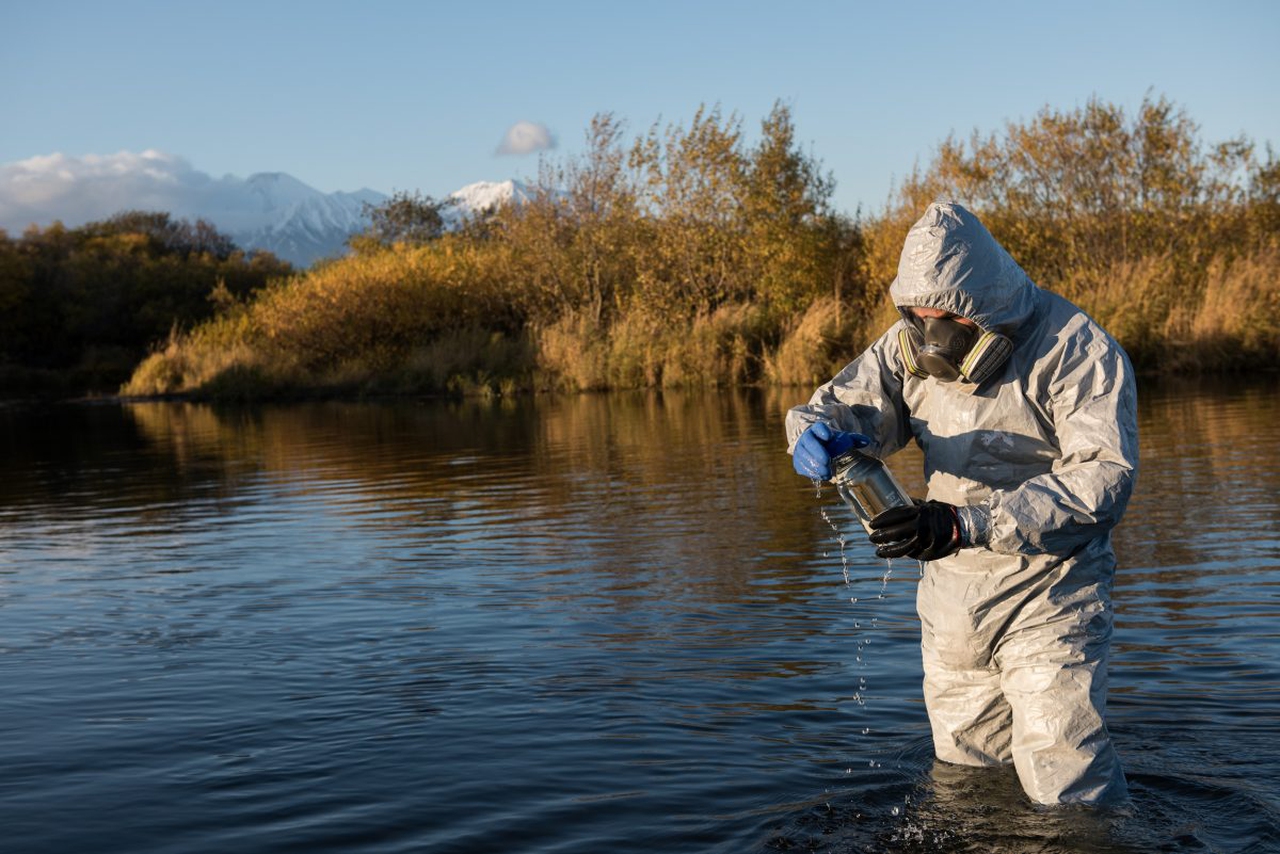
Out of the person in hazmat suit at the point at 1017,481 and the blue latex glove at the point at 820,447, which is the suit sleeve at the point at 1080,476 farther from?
the blue latex glove at the point at 820,447

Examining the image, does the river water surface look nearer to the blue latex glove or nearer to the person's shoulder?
the blue latex glove

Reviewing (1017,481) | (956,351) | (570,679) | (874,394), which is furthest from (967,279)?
(570,679)

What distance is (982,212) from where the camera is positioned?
116ft

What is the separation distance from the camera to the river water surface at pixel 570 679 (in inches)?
207

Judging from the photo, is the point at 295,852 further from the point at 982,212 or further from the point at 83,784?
the point at 982,212

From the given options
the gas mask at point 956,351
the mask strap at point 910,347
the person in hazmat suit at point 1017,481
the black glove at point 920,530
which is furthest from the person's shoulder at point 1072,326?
the black glove at point 920,530

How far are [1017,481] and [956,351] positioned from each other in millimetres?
545

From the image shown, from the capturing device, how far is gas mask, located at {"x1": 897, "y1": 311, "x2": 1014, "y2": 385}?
438 centimetres

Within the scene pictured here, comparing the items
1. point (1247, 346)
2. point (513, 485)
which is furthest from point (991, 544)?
point (1247, 346)

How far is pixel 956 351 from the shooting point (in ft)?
14.6

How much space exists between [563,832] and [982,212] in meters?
32.5

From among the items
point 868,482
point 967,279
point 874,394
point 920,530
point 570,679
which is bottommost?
point 570,679

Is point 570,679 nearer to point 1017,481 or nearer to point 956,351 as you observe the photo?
point 1017,481

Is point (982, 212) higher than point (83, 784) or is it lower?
higher
